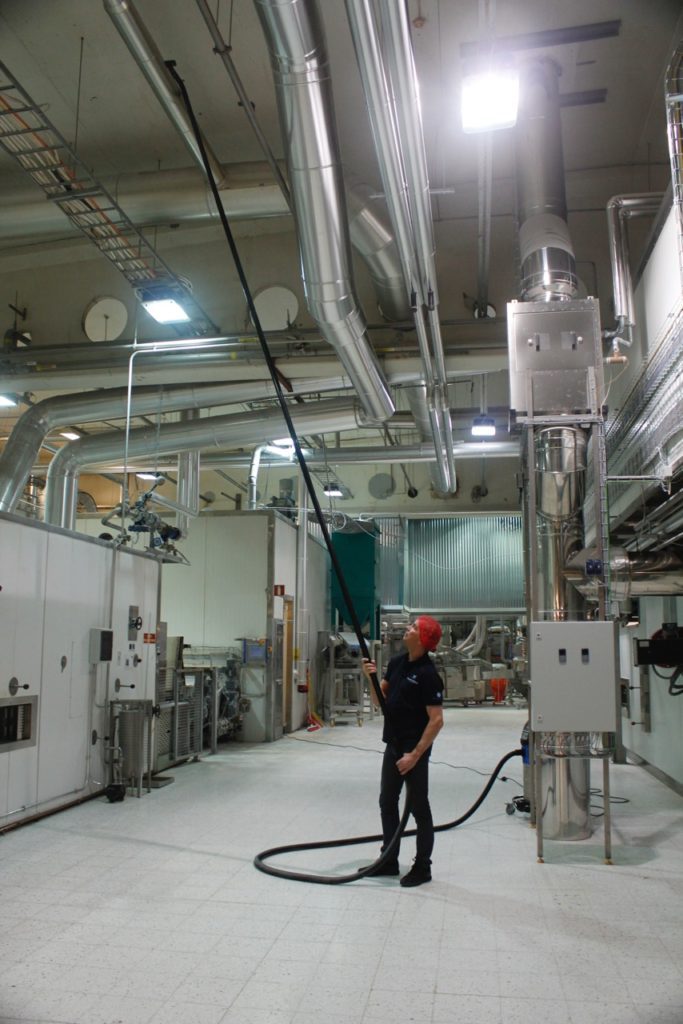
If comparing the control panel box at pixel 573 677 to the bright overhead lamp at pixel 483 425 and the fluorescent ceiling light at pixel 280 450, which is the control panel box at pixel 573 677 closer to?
the bright overhead lamp at pixel 483 425

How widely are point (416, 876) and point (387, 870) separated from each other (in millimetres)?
202

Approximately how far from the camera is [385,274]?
6121mm

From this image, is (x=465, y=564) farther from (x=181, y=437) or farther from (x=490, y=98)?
(x=490, y=98)

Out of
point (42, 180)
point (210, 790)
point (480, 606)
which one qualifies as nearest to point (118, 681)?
point (210, 790)

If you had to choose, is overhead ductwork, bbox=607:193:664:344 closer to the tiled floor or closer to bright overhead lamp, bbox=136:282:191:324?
bright overhead lamp, bbox=136:282:191:324

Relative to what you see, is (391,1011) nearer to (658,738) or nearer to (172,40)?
(658,738)

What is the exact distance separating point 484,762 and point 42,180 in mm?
6901

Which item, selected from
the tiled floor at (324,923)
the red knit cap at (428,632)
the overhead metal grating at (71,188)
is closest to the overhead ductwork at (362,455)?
the overhead metal grating at (71,188)

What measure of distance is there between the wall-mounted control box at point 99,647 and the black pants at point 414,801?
3.02 metres

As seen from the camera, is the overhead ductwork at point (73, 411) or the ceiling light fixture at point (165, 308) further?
the overhead ductwork at point (73, 411)

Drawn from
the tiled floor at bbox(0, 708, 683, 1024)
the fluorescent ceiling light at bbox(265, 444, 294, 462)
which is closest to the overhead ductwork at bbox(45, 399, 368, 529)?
the fluorescent ceiling light at bbox(265, 444, 294, 462)

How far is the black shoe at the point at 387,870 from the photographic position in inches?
165

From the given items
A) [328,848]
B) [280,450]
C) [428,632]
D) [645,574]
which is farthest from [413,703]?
[280,450]

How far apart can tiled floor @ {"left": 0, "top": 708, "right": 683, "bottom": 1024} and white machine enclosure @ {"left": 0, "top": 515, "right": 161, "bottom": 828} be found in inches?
14.7
